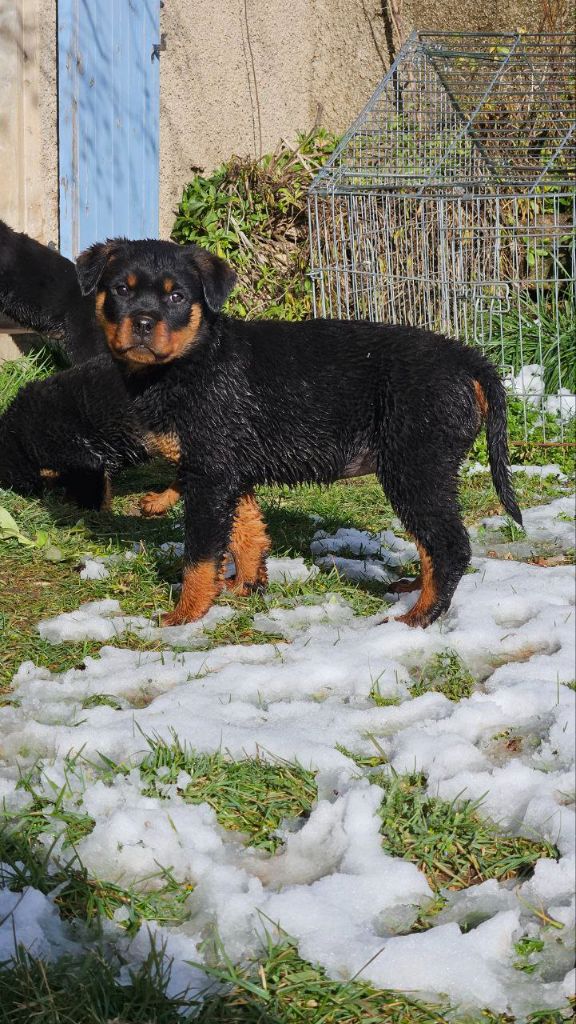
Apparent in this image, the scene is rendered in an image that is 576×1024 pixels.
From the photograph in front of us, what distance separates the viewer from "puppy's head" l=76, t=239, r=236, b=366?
11.5ft

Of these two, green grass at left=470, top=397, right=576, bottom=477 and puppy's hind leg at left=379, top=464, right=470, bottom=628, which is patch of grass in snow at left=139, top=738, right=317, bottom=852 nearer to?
puppy's hind leg at left=379, top=464, right=470, bottom=628

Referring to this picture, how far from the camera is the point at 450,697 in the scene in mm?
3002

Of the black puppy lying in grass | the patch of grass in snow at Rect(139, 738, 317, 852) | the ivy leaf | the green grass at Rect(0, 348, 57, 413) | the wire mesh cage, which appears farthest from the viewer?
the green grass at Rect(0, 348, 57, 413)

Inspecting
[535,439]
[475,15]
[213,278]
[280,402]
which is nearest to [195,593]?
[280,402]

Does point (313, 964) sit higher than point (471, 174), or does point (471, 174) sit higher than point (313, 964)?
point (471, 174)

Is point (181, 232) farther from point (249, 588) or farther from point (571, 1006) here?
point (571, 1006)

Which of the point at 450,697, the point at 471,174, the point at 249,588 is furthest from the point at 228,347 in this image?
the point at 471,174

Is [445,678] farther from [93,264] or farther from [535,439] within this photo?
[535,439]

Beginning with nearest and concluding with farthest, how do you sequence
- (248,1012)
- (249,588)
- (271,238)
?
1. (248,1012)
2. (249,588)
3. (271,238)

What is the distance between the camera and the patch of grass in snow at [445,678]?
3025mm

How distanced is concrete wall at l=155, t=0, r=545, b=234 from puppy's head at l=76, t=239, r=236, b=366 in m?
4.90

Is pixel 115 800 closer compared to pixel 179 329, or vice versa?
pixel 115 800

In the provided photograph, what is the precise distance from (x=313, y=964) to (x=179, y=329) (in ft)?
7.52

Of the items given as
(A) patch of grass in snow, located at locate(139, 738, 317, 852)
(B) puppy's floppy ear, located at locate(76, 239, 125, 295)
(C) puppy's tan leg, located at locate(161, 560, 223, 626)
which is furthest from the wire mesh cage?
(A) patch of grass in snow, located at locate(139, 738, 317, 852)
